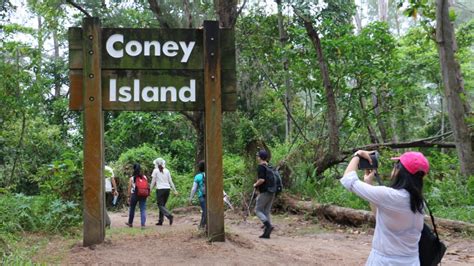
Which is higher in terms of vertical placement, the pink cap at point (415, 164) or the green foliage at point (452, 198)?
the pink cap at point (415, 164)

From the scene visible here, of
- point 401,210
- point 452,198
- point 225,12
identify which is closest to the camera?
point 401,210

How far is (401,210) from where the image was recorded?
3.49 m

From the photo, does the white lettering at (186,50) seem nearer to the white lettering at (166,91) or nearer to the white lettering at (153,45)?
the white lettering at (153,45)

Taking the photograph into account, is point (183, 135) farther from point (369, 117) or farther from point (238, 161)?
point (369, 117)

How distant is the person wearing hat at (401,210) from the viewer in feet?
11.5

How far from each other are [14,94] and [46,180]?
673cm

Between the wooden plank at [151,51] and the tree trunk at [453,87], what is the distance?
643cm

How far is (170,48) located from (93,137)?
1.73m

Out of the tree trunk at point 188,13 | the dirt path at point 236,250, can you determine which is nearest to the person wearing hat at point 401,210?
the dirt path at point 236,250

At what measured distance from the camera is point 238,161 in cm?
1933

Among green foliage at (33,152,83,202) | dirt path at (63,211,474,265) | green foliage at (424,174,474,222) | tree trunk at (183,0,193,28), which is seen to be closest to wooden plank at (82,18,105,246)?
dirt path at (63,211,474,265)

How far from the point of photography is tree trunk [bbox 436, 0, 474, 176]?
11656mm

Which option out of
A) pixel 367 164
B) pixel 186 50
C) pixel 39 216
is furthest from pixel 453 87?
pixel 39 216

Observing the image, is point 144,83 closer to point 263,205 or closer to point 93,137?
point 93,137
